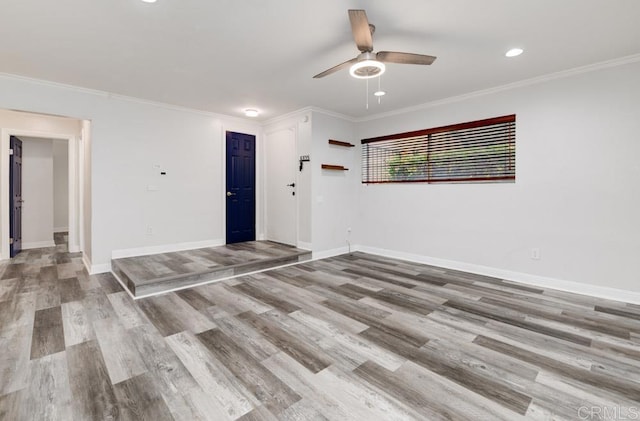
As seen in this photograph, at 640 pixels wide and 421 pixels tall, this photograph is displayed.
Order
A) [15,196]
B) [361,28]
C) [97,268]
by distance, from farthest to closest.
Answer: [15,196] → [97,268] → [361,28]

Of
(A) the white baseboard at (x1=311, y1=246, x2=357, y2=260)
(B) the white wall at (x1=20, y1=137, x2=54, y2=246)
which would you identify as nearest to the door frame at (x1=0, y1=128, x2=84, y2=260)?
(B) the white wall at (x1=20, y1=137, x2=54, y2=246)

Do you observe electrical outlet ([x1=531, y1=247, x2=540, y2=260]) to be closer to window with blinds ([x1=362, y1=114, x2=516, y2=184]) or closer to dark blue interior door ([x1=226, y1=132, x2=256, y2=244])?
window with blinds ([x1=362, y1=114, x2=516, y2=184])

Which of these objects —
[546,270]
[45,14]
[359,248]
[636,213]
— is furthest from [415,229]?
[45,14]

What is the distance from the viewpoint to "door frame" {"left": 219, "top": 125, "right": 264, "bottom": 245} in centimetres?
570

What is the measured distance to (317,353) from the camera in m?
2.25

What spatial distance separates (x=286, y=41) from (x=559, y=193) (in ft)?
12.2

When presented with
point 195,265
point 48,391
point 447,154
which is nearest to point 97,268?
point 195,265

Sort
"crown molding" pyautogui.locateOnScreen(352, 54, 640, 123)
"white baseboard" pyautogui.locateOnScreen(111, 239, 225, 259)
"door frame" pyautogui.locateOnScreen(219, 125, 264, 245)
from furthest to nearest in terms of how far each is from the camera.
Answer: "door frame" pyautogui.locateOnScreen(219, 125, 264, 245) → "white baseboard" pyautogui.locateOnScreen(111, 239, 225, 259) → "crown molding" pyautogui.locateOnScreen(352, 54, 640, 123)

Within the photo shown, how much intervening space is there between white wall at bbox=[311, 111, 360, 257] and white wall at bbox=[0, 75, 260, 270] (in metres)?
1.85

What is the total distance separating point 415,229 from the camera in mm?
5137

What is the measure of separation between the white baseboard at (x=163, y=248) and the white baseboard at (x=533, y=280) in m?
3.42

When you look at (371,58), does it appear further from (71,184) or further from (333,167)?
(71,184)

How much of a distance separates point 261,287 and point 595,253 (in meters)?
4.04

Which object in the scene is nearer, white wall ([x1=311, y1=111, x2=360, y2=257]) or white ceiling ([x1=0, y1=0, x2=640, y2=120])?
white ceiling ([x1=0, y1=0, x2=640, y2=120])
